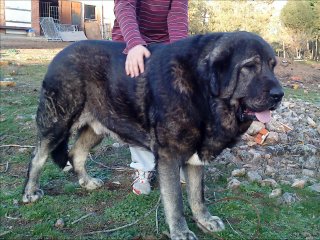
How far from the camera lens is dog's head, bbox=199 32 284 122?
9.12ft

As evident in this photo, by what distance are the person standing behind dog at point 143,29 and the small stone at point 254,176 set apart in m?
1.09

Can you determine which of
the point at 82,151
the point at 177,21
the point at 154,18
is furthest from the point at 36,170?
the point at 177,21

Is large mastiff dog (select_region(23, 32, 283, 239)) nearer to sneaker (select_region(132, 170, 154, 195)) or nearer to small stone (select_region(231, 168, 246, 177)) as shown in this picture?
sneaker (select_region(132, 170, 154, 195))

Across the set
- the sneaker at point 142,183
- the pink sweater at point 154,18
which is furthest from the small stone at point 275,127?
the pink sweater at point 154,18

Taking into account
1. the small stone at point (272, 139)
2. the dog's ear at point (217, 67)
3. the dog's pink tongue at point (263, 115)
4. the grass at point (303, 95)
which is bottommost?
the small stone at point (272, 139)

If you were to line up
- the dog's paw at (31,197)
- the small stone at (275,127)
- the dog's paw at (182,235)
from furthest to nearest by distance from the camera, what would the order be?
the small stone at (275,127)
the dog's paw at (31,197)
the dog's paw at (182,235)

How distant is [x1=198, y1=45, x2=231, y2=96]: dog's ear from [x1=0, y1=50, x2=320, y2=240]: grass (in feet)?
4.16

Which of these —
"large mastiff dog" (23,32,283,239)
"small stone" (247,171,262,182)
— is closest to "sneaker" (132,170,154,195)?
"large mastiff dog" (23,32,283,239)

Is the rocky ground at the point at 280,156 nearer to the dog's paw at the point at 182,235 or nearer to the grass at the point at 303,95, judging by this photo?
the dog's paw at the point at 182,235

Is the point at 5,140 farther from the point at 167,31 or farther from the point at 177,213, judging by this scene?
the point at 177,213

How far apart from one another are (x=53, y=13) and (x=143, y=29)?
25859 millimetres

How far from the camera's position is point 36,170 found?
3838 millimetres

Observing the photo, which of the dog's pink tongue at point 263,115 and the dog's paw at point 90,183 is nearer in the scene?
the dog's pink tongue at point 263,115

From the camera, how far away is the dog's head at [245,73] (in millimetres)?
2781
